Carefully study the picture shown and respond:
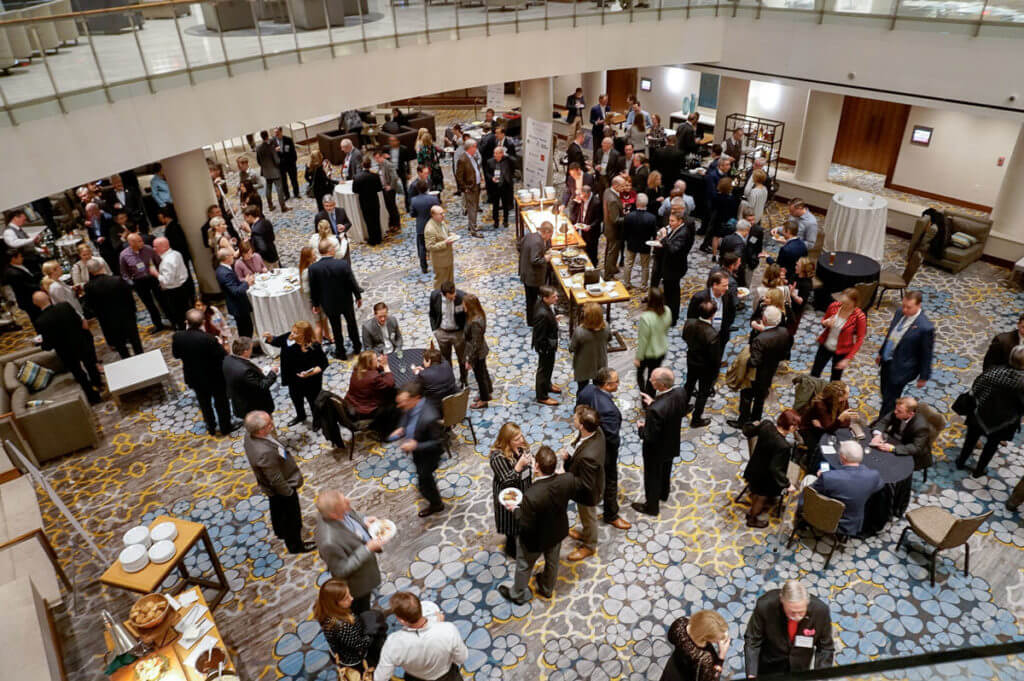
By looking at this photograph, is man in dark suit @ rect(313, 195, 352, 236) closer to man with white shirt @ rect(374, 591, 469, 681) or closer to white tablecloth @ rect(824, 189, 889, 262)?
man with white shirt @ rect(374, 591, 469, 681)

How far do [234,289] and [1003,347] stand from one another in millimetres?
8973

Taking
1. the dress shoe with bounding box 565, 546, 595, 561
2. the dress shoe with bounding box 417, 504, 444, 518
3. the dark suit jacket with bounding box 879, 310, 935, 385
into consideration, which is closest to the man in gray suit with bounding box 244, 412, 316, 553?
the dress shoe with bounding box 417, 504, 444, 518

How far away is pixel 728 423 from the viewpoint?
749cm

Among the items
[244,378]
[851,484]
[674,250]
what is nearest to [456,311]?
[244,378]

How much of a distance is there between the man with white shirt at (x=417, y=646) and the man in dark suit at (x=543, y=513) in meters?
1.12

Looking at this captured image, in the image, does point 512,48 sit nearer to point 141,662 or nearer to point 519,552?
point 519,552

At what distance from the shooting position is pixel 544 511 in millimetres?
4906

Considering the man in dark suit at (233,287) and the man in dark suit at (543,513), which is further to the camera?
the man in dark suit at (233,287)

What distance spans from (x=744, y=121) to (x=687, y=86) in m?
3.74

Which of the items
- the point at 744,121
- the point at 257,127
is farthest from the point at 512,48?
the point at 744,121

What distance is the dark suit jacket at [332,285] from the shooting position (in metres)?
8.22

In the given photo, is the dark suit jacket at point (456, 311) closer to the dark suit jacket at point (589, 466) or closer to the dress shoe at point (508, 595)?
the dark suit jacket at point (589, 466)

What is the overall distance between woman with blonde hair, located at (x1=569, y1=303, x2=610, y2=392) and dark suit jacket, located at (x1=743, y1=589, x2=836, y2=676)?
3.21 m

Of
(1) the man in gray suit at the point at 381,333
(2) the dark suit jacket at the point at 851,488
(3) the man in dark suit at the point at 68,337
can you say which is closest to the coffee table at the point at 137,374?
(3) the man in dark suit at the point at 68,337
